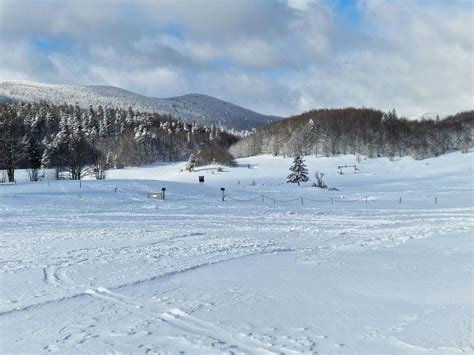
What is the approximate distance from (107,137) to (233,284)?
434ft

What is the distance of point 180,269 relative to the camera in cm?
1195

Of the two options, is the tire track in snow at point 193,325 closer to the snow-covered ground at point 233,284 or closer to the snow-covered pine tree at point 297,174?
the snow-covered ground at point 233,284

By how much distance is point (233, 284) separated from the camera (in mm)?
10570

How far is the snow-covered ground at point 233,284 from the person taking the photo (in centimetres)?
705

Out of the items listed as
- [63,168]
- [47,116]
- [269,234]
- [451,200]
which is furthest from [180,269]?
[47,116]

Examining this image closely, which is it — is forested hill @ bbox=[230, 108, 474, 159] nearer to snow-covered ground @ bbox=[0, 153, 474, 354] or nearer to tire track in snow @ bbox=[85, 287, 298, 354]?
snow-covered ground @ bbox=[0, 153, 474, 354]

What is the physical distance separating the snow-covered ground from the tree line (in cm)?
3850

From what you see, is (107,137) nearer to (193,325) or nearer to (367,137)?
(367,137)

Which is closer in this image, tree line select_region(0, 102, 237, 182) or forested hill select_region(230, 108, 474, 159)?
tree line select_region(0, 102, 237, 182)

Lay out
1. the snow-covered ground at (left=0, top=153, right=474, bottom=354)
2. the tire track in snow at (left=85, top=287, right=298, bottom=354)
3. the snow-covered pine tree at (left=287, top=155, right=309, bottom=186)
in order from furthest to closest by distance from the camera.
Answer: the snow-covered pine tree at (left=287, top=155, right=309, bottom=186) → the snow-covered ground at (left=0, top=153, right=474, bottom=354) → the tire track in snow at (left=85, top=287, right=298, bottom=354)

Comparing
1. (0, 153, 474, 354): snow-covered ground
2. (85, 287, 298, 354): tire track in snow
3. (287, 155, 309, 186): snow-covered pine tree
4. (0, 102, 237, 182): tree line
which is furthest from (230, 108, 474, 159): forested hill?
(85, 287, 298, 354): tire track in snow

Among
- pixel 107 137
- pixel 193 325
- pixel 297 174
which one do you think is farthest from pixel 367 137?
pixel 193 325

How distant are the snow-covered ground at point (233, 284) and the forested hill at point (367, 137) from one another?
103 metres

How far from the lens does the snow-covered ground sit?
7.05 meters
